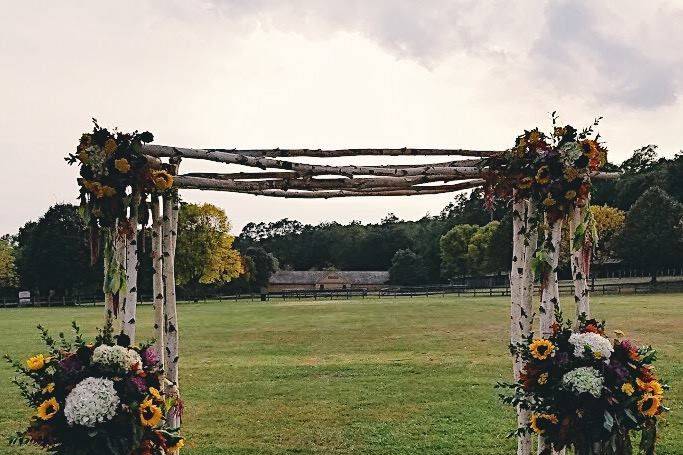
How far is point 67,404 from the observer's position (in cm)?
367

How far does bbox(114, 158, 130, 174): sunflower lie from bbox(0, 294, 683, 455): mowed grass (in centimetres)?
364

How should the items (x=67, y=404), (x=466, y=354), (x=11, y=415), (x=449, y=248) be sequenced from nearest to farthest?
1. (x=67, y=404)
2. (x=11, y=415)
3. (x=466, y=354)
4. (x=449, y=248)

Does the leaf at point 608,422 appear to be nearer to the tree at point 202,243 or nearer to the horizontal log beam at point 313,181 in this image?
the horizontal log beam at point 313,181

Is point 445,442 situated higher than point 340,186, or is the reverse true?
point 340,186

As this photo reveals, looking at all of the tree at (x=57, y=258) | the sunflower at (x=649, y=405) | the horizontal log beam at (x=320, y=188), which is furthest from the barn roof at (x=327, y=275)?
the sunflower at (x=649, y=405)

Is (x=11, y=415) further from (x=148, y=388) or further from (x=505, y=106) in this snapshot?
(x=505, y=106)

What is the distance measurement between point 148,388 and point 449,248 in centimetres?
5806

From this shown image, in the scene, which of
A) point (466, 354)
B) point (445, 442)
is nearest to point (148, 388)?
point (445, 442)

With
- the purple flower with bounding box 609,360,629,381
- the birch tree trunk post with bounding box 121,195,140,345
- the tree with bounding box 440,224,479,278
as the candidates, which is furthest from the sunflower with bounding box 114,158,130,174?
the tree with bounding box 440,224,479,278

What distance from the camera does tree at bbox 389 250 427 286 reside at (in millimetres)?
65062

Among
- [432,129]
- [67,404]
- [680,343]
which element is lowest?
[680,343]

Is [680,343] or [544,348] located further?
[680,343]

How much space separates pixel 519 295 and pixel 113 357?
287 cm

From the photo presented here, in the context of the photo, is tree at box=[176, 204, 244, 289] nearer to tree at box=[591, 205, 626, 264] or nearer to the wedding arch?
tree at box=[591, 205, 626, 264]
